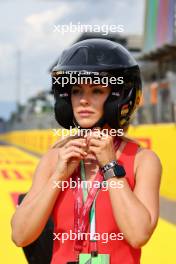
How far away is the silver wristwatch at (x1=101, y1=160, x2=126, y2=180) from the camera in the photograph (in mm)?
1992

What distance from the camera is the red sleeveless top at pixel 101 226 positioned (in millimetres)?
2037

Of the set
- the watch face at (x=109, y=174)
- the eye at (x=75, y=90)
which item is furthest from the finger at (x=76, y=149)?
the eye at (x=75, y=90)

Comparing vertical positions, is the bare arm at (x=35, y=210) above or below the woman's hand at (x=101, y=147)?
below

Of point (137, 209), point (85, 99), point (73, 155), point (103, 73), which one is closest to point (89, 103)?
point (85, 99)

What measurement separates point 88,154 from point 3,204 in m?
4.07

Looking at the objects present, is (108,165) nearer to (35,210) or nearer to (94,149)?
(94,149)

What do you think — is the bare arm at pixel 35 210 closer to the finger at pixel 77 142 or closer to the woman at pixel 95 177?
the woman at pixel 95 177

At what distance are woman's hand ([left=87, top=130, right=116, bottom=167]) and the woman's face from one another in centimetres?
8

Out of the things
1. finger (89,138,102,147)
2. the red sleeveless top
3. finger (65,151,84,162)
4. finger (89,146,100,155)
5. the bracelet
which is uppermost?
finger (89,138,102,147)

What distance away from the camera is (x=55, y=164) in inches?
86.0

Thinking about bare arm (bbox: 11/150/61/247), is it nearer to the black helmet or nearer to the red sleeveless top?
the red sleeveless top

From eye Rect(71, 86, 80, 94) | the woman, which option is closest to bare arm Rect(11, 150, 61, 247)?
the woman

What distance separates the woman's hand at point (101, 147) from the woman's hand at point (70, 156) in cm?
3

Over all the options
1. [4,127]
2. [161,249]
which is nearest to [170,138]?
[161,249]
